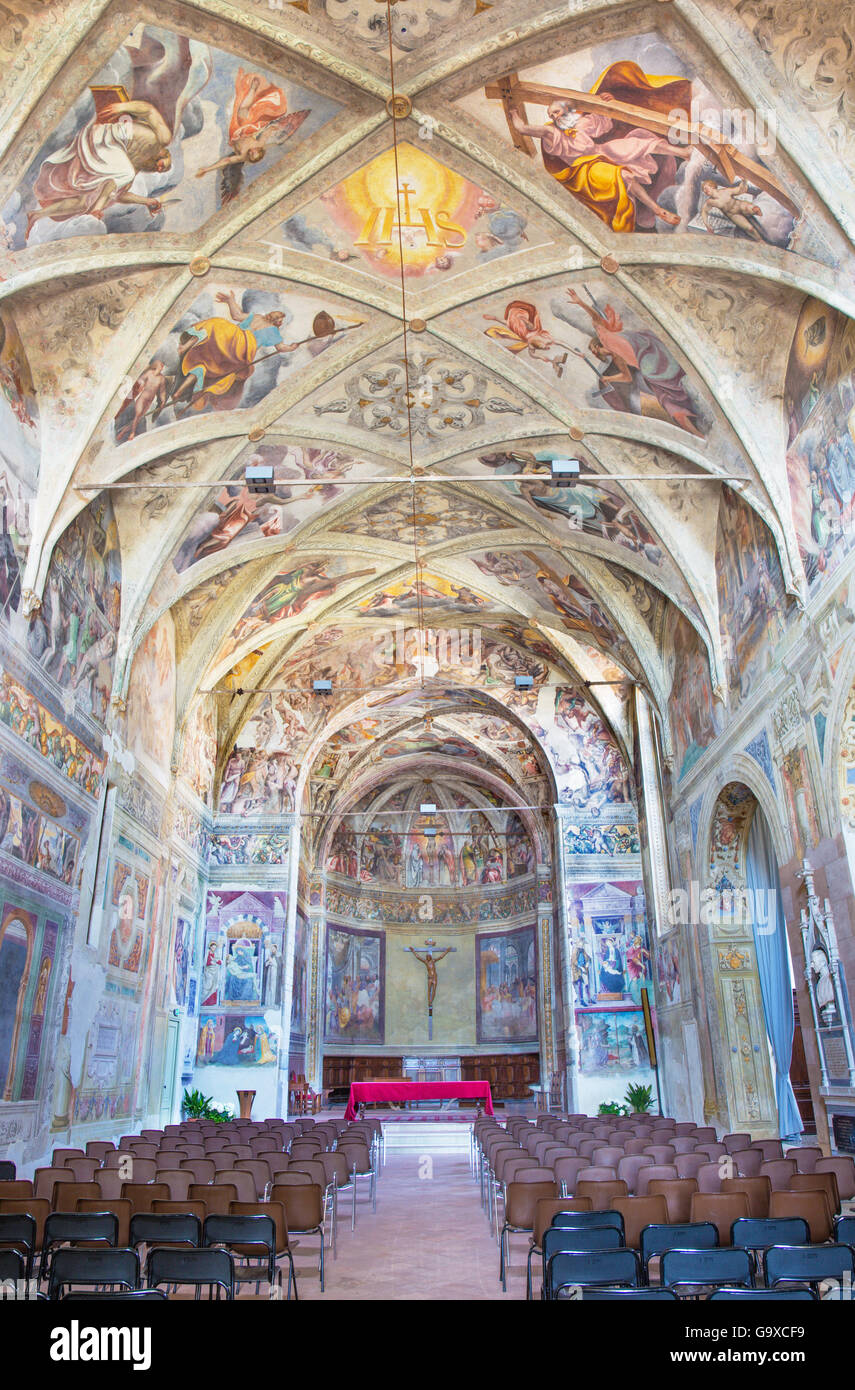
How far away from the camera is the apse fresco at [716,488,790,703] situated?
1456cm

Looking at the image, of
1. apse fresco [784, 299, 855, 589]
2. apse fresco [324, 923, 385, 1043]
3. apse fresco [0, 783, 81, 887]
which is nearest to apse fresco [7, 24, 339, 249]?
apse fresco [784, 299, 855, 589]

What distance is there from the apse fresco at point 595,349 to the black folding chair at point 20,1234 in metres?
12.8

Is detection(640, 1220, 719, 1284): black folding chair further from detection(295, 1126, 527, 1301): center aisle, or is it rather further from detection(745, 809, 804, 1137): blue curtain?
detection(745, 809, 804, 1137): blue curtain

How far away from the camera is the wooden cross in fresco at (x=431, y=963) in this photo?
36.5m

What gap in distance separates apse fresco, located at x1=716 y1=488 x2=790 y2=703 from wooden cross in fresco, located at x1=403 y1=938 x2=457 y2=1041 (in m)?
23.2

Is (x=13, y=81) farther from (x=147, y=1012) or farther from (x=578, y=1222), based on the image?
(x=147, y=1012)

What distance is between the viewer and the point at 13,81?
9.93m

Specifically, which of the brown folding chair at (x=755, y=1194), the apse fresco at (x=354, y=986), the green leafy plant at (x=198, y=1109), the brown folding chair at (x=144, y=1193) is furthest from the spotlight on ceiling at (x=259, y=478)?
the apse fresco at (x=354, y=986)

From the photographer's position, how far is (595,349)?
14695 millimetres

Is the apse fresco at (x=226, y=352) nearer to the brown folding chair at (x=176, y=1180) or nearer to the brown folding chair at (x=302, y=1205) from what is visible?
the brown folding chair at (x=176, y=1180)

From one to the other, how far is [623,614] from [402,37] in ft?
40.9

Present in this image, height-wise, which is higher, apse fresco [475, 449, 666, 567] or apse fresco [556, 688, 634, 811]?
apse fresco [475, 449, 666, 567]

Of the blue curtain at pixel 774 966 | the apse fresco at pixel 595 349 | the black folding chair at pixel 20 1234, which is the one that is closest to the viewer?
the black folding chair at pixel 20 1234
